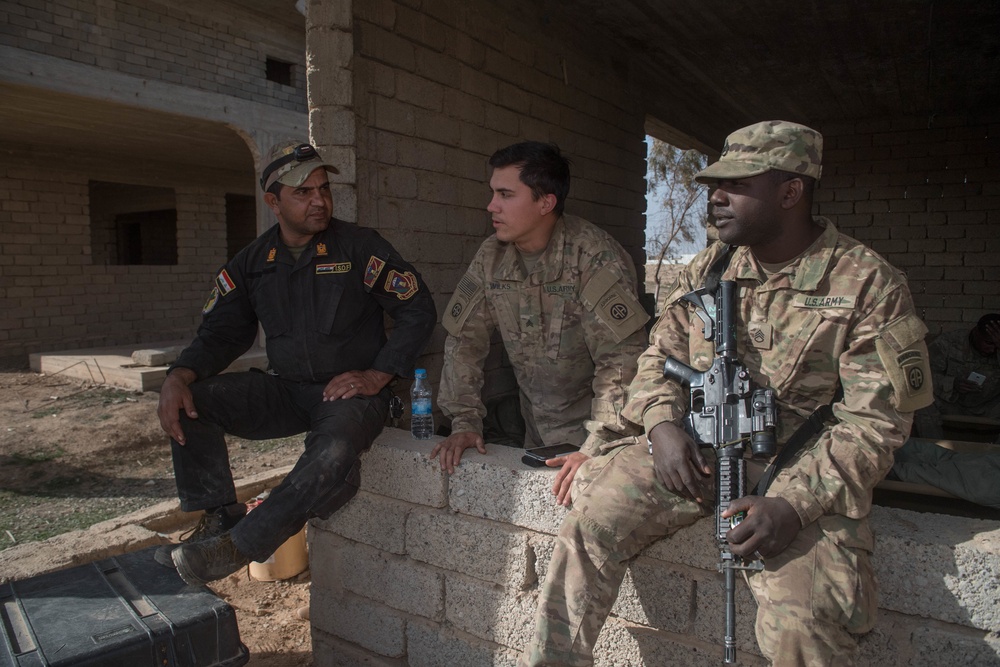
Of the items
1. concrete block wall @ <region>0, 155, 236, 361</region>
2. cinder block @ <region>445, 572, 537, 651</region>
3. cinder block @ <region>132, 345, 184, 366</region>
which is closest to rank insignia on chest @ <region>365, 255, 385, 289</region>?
cinder block @ <region>445, 572, 537, 651</region>

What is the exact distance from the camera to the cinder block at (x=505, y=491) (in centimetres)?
252

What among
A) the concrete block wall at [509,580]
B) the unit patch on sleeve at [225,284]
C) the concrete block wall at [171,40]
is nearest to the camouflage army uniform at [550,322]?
the concrete block wall at [509,580]

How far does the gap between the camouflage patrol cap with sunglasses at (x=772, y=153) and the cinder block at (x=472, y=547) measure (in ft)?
4.54

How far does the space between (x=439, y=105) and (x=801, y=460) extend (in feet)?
8.91

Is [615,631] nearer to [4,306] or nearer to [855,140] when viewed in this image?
[855,140]

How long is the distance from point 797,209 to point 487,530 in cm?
152

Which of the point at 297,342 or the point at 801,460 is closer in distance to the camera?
the point at 801,460

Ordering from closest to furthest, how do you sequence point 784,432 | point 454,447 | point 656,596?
1. point 784,432
2. point 656,596
3. point 454,447

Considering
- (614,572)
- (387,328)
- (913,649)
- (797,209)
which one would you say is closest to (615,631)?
(614,572)

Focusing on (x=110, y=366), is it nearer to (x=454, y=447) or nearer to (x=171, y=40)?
(x=171, y=40)

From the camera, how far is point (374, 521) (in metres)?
3.04

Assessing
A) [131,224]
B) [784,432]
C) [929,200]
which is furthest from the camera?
[131,224]

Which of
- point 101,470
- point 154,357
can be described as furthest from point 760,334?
point 154,357

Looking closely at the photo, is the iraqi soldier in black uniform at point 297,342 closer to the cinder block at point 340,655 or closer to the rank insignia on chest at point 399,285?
the rank insignia on chest at point 399,285
